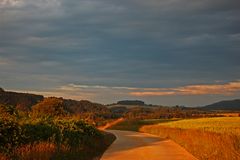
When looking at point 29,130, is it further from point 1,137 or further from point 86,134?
point 86,134

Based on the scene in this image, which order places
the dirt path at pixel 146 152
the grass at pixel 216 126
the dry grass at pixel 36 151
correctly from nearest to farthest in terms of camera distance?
the dry grass at pixel 36 151, the dirt path at pixel 146 152, the grass at pixel 216 126

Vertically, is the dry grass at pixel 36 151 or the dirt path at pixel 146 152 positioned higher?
the dry grass at pixel 36 151

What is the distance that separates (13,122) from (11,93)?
41.9 metres

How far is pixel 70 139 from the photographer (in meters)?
25.5

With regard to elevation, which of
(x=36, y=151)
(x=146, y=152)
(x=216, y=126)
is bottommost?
(x=146, y=152)

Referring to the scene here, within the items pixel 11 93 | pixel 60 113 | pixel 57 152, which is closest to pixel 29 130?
pixel 57 152

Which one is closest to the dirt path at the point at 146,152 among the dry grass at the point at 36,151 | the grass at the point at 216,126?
the dry grass at the point at 36,151

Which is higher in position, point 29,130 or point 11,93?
point 11,93

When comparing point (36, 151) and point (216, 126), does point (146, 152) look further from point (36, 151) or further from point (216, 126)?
point (216, 126)

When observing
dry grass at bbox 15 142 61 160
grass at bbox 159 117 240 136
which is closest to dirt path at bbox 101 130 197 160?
dry grass at bbox 15 142 61 160

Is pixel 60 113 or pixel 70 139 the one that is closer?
pixel 70 139

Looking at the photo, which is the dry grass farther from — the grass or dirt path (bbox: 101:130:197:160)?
the grass

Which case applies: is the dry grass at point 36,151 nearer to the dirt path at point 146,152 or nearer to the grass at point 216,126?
the dirt path at point 146,152

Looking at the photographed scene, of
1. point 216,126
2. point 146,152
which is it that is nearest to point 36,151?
→ point 146,152
